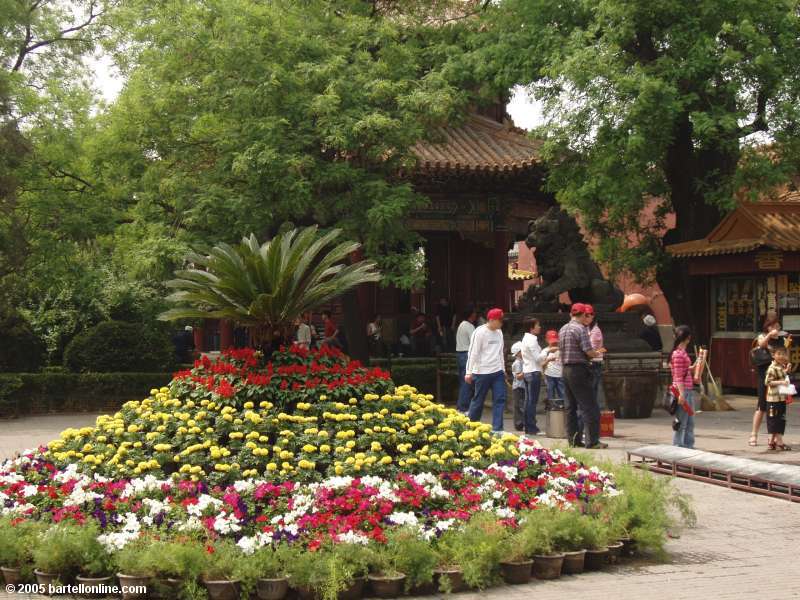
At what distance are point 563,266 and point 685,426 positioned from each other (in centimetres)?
642

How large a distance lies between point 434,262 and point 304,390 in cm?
1766

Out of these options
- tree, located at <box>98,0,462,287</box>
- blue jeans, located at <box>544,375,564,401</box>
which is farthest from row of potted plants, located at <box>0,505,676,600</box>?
tree, located at <box>98,0,462,287</box>

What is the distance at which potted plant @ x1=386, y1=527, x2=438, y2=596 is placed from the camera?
6070 millimetres

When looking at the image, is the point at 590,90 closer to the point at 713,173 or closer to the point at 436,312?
the point at 713,173

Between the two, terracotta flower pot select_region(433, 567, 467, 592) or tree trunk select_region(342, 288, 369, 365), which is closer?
terracotta flower pot select_region(433, 567, 467, 592)

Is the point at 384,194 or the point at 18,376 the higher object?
the point at 384,194

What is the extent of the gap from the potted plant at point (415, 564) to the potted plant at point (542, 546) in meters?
0.68

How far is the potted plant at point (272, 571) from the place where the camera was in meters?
5.84

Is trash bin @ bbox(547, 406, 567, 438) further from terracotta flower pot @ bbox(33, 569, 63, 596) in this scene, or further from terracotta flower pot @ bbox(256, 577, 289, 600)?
terracotta flower pot @ bbox(33, 569, 63, 596)

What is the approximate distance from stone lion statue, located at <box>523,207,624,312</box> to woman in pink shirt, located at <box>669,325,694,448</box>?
5983 millimetres

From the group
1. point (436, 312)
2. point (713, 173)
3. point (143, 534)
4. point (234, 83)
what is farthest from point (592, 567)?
point (436, 312)

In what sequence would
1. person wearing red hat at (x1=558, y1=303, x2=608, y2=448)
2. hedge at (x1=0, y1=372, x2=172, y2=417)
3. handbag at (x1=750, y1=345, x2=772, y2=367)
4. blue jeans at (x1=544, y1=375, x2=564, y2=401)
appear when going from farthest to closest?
hedge at (x1=0, y1=372, x2=172, y2=417), blue jeans at (x1=544, y1=375, x2=564, y2=401), handbag at (x1=750, y1=345, x2=772, y2=367), person wearing red hat at (x1=558, y1=303, x2=608, y2=448)

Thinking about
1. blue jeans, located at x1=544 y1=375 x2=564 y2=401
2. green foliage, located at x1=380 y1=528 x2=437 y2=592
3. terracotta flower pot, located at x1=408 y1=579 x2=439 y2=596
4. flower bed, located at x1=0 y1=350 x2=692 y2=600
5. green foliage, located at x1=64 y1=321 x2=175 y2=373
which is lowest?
terracotta flower pot, located at x1=408 y1=579 x2=439 y2=596

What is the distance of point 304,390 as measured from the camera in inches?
340
